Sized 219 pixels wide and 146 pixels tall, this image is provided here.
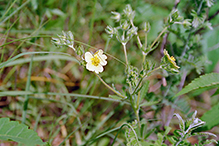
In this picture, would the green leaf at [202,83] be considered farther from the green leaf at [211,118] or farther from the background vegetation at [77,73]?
the background vegetation at [77,73]

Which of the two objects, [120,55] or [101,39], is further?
[101,39]

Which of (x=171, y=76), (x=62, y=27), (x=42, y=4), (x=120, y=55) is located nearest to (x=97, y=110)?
(x=120, y=55)

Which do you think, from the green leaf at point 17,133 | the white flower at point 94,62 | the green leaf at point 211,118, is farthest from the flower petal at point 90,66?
the green leaf at point 211,118

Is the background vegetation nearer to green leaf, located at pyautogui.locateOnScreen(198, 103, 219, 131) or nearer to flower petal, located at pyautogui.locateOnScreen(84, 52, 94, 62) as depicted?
green leaf, located at pyautogui.locateOnScreen(198, 103, 219, 131)

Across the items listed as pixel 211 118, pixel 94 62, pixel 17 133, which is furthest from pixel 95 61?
pixel 211 118

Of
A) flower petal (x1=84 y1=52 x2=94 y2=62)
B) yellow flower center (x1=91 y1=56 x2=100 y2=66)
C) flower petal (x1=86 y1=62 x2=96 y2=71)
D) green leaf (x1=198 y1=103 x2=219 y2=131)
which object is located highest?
flower petal (x1=84 y1=52 x2=94 y2=62)

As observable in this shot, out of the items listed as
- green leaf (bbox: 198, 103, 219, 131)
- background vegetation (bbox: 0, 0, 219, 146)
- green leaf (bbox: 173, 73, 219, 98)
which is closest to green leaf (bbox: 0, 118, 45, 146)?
background vegetation (bbox: 0, 0, 219, 146)

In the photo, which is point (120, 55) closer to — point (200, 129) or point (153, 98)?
point (153, 98)

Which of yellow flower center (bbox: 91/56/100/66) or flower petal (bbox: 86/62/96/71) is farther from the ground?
yellow flower center (bbox: 91/56/100/66)
